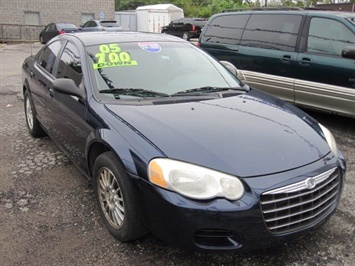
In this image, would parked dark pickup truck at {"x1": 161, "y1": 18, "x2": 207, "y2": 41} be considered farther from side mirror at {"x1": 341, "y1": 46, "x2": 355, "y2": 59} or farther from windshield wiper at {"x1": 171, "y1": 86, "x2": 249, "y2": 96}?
windshield wiper at {"x1": 171, "y1": 86, "x2": 249, "y2": 96}

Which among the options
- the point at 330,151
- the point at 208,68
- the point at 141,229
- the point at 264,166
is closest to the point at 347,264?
the point at 330,151

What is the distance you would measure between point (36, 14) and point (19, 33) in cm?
203

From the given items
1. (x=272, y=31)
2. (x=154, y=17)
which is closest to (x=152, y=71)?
(x=272, y=31)

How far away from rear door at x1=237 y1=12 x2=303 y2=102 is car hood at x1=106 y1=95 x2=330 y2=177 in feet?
9.16

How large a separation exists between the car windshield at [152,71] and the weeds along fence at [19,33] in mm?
26750

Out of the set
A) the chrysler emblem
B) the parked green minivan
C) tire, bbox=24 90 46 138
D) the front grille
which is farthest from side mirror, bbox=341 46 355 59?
tire, bbox=24 90 46 138

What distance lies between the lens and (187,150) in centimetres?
250

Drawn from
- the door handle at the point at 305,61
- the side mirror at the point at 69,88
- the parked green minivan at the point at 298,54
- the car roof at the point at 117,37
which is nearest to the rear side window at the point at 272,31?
the parked green minivan at the point at 298,54

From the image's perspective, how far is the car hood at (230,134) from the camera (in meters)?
2.46

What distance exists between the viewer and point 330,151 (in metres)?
2.85

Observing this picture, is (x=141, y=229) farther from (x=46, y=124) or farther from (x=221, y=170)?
(x=46, y=124)

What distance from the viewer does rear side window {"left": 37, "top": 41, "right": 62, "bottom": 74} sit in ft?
14.6

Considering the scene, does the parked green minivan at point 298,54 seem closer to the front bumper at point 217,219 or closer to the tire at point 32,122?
the tire at point 32,122

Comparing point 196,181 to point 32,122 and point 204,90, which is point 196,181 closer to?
point 204,90
